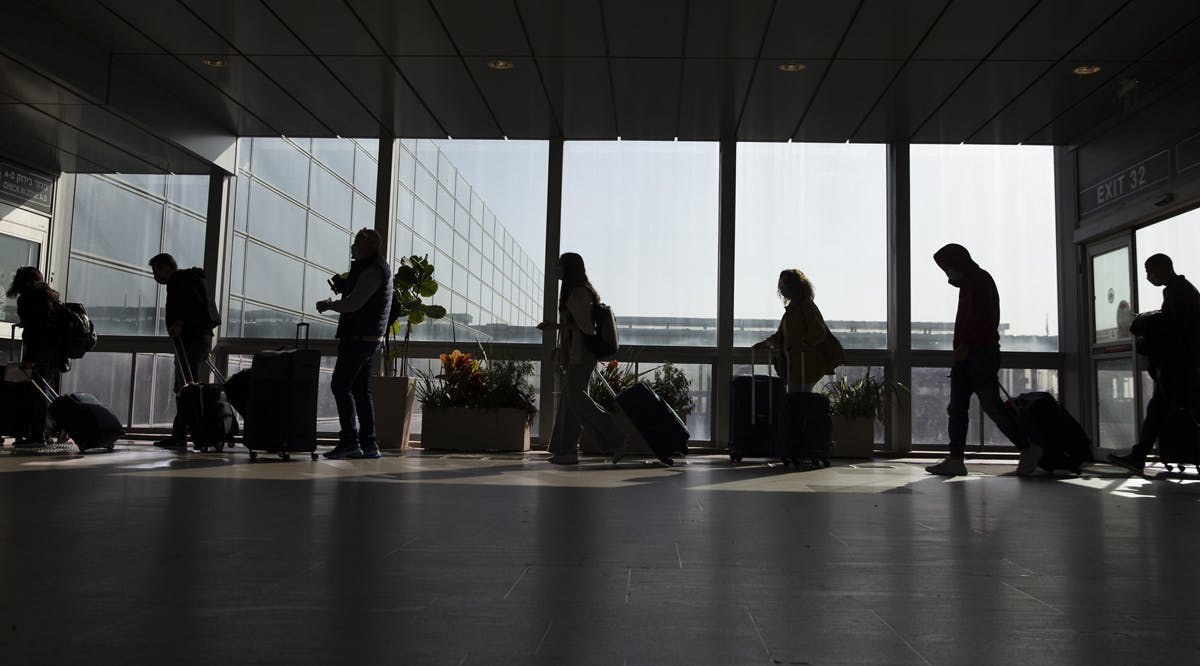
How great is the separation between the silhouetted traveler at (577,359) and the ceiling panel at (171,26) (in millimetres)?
4063

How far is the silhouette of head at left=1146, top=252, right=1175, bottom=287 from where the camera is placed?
7.16 meters

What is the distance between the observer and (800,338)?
759cm

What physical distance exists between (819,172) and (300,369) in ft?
24.2

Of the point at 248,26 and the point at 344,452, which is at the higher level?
the point at 248,26

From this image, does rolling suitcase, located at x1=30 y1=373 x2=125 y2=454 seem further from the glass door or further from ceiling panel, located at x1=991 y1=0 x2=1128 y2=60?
the glass door

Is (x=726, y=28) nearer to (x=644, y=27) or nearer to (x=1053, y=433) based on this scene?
(x=644, y=27)

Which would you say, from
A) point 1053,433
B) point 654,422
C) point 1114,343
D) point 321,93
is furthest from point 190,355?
point 1114,343

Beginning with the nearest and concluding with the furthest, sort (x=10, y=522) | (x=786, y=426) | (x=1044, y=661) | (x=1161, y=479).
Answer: (x=1044, y=661)
(x=10, y=522)
(x=1161, y=479)
(x=786, y=426)

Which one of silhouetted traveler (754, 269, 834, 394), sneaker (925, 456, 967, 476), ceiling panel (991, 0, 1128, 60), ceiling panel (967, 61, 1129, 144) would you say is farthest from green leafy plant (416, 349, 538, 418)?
ceiling panel (967, 61, 1129, 144)

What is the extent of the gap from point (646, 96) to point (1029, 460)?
5.44 meters

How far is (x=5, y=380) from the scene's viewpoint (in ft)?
27.3

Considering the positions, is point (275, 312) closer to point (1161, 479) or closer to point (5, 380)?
point (5, 380)

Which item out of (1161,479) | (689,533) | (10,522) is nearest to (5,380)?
(10,522)

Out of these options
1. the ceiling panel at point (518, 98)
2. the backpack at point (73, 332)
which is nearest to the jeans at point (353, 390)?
the backpack at point (73, 332)
